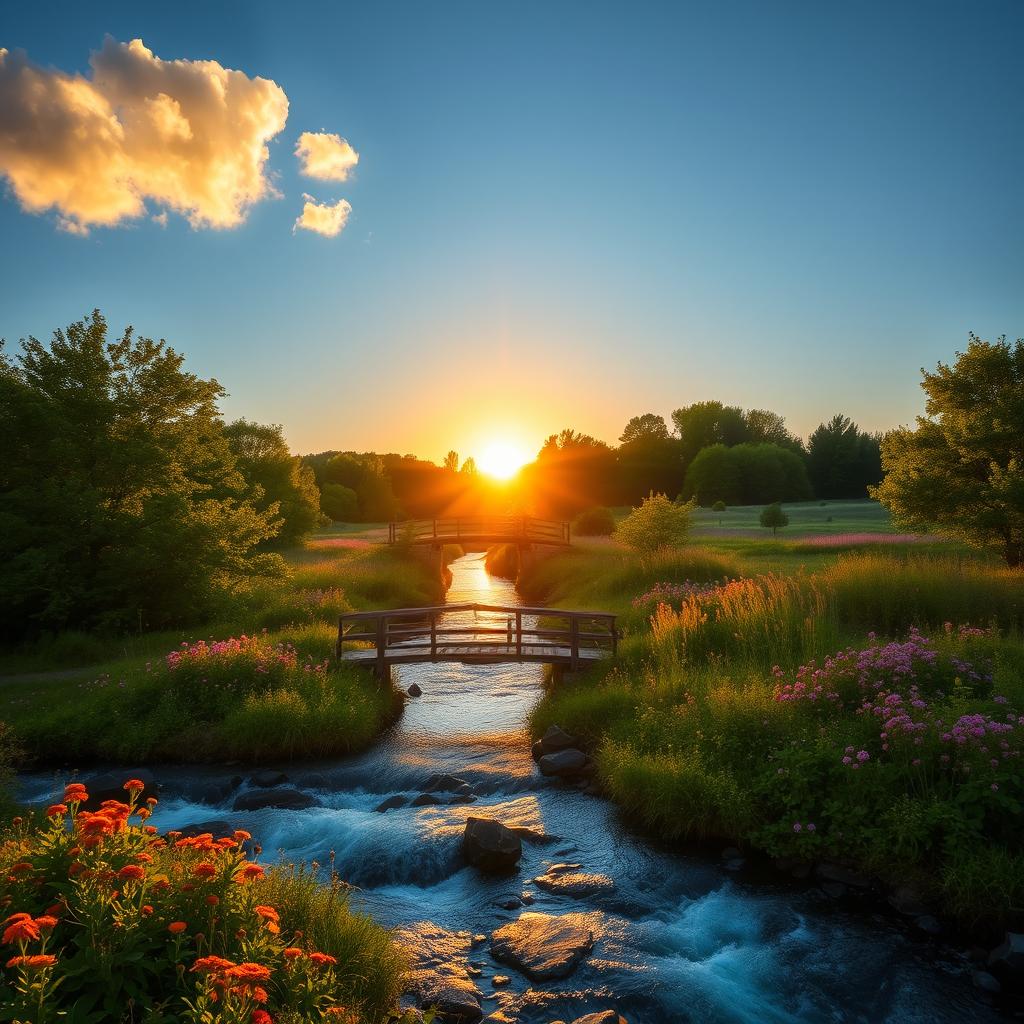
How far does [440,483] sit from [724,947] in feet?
271

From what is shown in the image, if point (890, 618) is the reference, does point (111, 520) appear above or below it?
above

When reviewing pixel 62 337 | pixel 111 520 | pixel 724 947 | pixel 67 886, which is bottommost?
pixel 724 947

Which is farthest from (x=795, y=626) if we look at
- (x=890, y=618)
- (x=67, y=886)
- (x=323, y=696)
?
(x=67, y=886)

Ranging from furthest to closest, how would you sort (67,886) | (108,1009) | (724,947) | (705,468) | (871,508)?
(705,468) → (871,508) → (724,947) → (67,886) → (108,1009)

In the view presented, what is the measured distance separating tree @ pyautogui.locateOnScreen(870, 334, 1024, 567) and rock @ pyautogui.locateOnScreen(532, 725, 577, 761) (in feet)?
49.7

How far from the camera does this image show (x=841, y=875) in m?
8.30

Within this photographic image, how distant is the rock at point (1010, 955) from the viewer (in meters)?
6.59

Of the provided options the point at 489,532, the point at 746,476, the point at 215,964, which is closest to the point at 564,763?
the point at 215,964

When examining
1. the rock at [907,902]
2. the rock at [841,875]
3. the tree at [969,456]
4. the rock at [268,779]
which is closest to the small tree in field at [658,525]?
the tree at [969,456]

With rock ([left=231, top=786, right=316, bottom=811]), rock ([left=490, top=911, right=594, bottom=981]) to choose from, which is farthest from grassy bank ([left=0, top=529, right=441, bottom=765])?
rock ([left=490, top=911, right=594, bottom=981])

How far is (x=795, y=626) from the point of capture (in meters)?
13.8

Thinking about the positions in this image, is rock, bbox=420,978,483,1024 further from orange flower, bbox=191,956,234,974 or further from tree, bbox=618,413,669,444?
tree, bbox=618,413,669,444

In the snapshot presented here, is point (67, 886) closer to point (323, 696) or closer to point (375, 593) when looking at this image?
point (323, 696)

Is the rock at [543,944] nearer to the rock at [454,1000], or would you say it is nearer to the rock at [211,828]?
the rock at [454,1000]
